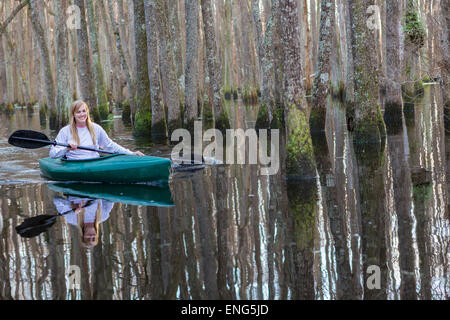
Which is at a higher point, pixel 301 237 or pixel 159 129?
pixel 159 129


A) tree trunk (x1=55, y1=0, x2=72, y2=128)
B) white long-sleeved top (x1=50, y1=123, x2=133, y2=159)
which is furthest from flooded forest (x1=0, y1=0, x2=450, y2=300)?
tree trunk (x1=55, y1=0, x2=72, y2=128)

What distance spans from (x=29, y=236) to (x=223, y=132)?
36.0ft

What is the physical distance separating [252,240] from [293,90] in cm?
343

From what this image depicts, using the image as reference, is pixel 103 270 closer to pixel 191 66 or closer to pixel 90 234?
pixel 90 234

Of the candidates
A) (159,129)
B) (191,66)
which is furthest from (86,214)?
(191,66)

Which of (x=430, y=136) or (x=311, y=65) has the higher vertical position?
(x=311, y=65)

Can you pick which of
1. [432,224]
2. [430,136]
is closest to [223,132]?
[430,136]

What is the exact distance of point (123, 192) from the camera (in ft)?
30.5

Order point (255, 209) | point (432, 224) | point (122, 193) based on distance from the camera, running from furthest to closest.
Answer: point (122, 193)
point (255, 209)
point (432, 224)
